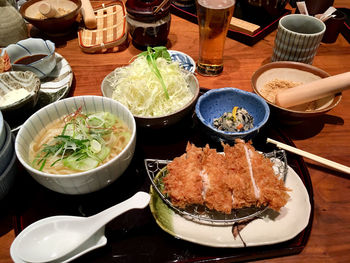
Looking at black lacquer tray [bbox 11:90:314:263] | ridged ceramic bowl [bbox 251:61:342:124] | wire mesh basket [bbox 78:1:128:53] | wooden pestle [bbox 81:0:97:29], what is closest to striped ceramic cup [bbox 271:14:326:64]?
ridged ceramic bowl [bbox 251:61:342:124]

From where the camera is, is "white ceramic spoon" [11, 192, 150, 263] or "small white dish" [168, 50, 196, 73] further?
"small white dish" [168, 50, 196, 73]

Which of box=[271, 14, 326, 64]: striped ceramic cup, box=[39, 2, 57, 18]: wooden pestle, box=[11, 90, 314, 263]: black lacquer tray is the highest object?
box=[271, 14, 326, 64]: striped ceramic cup

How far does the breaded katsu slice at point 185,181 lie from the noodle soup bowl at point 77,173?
26cm

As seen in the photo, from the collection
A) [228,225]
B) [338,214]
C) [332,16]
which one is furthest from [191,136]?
[332,16]

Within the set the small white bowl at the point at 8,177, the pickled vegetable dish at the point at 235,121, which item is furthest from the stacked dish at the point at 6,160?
the pickled vegetable dish at the point at 235,121

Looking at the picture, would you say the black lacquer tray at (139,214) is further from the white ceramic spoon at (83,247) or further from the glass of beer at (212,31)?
the glass of beer at (212,31)

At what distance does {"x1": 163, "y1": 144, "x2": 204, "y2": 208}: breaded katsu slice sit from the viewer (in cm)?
141

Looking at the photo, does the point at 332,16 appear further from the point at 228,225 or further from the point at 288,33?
the point at 228,225

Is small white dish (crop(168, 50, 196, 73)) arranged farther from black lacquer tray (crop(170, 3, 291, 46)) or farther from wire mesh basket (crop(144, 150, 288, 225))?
wire mesh basket (crop(144, 150, 288, 225))

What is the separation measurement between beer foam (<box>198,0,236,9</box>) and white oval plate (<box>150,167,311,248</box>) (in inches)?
60.9

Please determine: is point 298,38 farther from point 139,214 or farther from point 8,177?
point 8,177

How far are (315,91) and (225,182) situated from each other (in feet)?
3.40

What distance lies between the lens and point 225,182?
57.3 inches

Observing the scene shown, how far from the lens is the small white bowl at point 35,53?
231 cm
